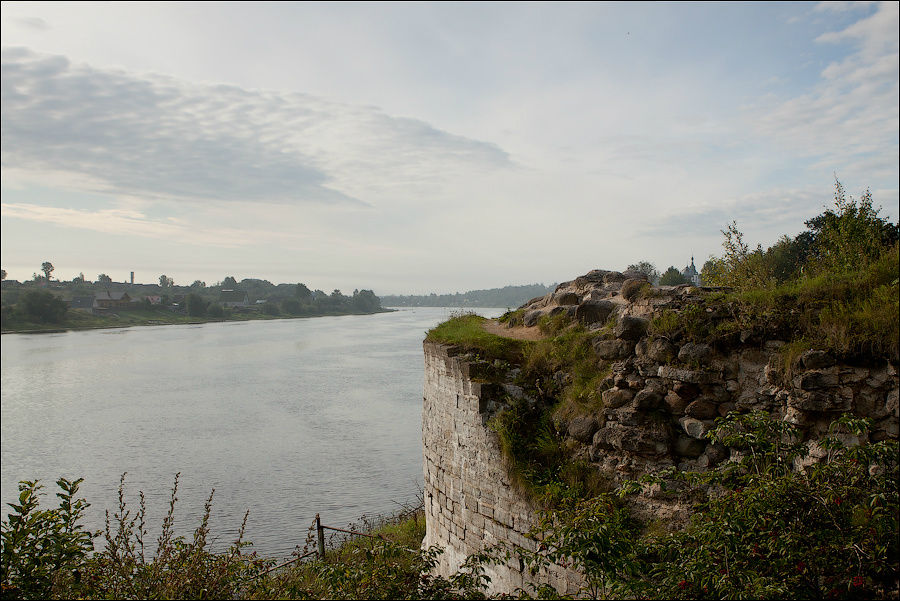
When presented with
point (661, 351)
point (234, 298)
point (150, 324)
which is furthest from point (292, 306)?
point (661, 351)

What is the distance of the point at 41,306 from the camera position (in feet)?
162

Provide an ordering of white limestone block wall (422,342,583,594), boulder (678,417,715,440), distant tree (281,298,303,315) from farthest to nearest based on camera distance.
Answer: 1. distant tree (281,298,303,315)
2. white limestone block wall (422,342,583,594)
3. boulder (678,417,715,440)

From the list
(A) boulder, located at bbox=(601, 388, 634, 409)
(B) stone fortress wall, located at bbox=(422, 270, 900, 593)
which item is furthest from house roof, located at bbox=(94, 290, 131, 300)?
(A) boulder, located at bbox=(601, 388, 634, 409)

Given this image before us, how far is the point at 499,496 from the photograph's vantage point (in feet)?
20.4

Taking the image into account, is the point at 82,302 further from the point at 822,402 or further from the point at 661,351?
the point at 822,402

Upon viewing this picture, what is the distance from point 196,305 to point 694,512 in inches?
3639

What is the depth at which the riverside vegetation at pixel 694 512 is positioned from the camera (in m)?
3.71

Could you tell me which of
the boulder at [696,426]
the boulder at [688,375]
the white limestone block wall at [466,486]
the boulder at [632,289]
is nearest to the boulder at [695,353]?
the boulder at [688,375]

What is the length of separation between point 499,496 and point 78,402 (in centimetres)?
3024

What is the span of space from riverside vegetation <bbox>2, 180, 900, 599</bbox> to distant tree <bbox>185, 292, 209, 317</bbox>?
3508 inches

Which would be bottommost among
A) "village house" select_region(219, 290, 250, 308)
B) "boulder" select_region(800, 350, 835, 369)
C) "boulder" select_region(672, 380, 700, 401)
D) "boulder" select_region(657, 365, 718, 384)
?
"boulder" select_region(672, 380, 700, 401)

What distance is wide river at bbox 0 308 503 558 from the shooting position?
15047 mm

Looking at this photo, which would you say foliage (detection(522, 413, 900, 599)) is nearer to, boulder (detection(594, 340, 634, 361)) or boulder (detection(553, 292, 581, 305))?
boulder (detection(594, 340, 634, 361))

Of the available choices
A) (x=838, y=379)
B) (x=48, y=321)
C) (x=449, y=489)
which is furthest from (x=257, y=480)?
(x=48, y=321)
